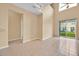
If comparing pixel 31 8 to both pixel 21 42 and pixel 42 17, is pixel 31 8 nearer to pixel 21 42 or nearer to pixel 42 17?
pixel 42 17

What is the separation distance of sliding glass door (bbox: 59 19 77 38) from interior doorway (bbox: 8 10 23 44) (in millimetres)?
805

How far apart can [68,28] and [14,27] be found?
3.37 ft

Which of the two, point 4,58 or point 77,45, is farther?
point 77,45

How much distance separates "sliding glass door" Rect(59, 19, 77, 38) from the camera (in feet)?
6.37

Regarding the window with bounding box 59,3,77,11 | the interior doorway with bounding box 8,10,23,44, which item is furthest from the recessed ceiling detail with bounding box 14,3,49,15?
the window with bounding box 59,3,77,11

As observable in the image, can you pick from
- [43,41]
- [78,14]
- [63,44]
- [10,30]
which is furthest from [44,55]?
[78,14]

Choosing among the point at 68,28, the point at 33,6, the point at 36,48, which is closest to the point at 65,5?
the point at 68,28

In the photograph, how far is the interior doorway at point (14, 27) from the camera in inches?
80.7

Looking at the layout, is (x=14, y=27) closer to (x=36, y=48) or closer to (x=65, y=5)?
(x=36, y=48)

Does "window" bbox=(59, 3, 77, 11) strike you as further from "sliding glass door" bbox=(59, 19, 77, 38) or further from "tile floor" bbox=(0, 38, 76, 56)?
"tile floor" bbox=(0, 38, 76, 56)

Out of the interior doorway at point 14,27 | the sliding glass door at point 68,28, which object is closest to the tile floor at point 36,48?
the interior doorway at point 14,27

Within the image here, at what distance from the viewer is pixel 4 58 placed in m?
1.80

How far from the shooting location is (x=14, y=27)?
2107mm

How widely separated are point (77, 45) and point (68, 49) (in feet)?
0.59
